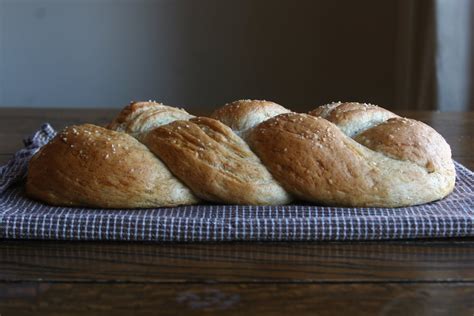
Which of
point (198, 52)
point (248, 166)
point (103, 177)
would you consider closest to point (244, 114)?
point (248, 166)

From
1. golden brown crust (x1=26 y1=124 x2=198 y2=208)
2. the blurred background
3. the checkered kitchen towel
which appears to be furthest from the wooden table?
the blurred background

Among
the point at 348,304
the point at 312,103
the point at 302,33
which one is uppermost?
the point at 348,304

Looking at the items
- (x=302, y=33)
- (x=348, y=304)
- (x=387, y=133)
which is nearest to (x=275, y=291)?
(x=348, y=304)

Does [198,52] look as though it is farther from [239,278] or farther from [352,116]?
[239,278]

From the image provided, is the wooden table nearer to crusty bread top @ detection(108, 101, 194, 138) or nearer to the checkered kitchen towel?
the checkered kitchen towel

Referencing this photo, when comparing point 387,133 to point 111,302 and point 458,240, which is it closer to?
point 458,240

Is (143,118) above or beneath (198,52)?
above

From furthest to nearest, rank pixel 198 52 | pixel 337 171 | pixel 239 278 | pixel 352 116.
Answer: pixel 198 52 < pixel 352 116 < pixel 337 171 < pixel 239 278

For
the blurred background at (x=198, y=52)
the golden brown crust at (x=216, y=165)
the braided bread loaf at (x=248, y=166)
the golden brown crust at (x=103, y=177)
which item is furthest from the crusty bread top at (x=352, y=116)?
the blurred background at (x=198, y=52)
